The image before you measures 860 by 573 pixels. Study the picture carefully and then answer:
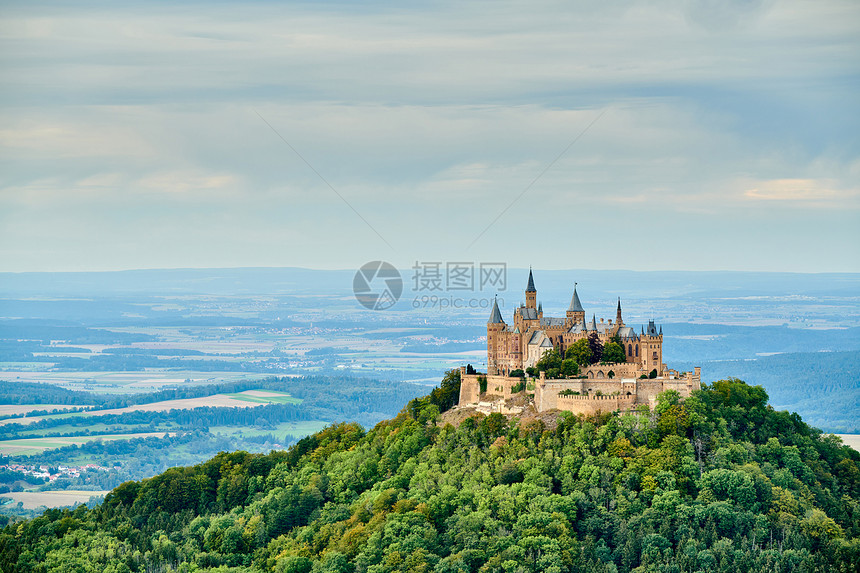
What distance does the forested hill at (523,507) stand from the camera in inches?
2736

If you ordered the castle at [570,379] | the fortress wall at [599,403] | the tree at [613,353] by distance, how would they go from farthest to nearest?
1. the tree at [613,353]
2. the castle at [570,379]
3. the fortress wall at [599,403]

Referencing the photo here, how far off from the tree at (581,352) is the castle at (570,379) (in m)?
0.52

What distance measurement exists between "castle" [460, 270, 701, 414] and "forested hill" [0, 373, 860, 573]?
1470 millimetres

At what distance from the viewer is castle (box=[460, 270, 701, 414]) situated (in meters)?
77.4

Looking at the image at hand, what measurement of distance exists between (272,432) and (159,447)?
1856 centimetres

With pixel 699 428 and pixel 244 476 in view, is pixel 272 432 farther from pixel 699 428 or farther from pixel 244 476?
pixel 699 428

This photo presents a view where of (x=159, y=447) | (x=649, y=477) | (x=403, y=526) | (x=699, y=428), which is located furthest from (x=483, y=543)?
(x=159, y=447)

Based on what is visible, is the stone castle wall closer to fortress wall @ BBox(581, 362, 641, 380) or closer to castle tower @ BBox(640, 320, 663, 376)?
fortress wall @ BBox(581, 362, 641, 380)

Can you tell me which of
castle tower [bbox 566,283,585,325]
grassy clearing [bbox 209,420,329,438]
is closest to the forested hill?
castle tower [bbox 566,283,585,325]

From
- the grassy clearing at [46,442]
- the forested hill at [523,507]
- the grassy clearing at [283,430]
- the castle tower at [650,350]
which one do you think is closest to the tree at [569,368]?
the forested hill at [523,507]

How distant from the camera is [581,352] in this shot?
79.9 m

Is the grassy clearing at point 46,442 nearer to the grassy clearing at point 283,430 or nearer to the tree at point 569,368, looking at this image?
the grassy clearing at point 283,430

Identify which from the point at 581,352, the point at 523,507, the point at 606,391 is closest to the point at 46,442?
the point at 581,352

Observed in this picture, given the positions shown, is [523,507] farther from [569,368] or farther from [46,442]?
[46,442]
